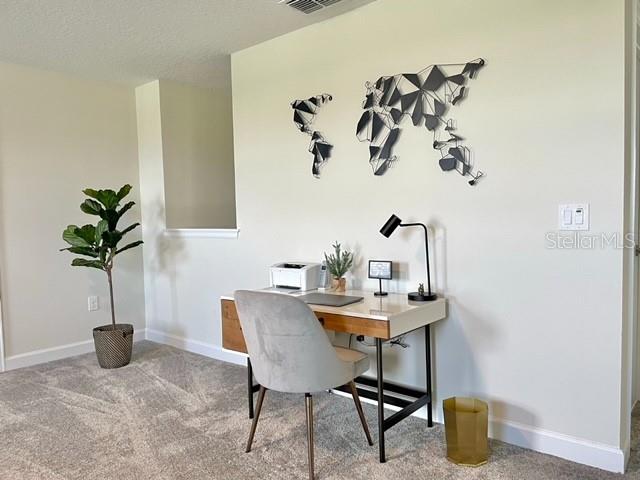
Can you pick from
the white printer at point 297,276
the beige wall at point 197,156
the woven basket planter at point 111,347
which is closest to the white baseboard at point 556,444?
the white printer at point 297,276

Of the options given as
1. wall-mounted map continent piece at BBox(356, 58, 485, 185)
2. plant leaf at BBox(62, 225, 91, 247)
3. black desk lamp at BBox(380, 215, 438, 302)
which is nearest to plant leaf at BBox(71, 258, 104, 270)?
plant leaf at BBox(62, 225, 91, 247)

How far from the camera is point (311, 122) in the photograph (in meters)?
3.01

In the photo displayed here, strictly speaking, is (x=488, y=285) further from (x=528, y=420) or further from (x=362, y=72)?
(x=362, y=72)

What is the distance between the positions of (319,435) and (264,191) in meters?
1.67

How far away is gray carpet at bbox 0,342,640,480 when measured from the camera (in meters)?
2.09

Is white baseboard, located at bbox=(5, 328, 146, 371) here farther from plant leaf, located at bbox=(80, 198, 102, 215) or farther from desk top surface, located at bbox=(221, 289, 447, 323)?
desk top surface, located at bbox=(221, 289, 447, 323)

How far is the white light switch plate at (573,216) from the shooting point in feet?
6.73

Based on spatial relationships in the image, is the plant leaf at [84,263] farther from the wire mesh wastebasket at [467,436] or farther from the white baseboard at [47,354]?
the wire mesh wastebasket at [467,436]

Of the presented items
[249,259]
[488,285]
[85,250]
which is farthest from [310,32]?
[85,250]

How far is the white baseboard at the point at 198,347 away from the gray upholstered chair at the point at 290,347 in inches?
57.8

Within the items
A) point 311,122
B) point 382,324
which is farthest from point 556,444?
point 311,122

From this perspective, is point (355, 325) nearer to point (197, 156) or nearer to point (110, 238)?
point (110, 238)

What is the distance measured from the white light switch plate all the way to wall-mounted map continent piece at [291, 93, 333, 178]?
1369 millimetres

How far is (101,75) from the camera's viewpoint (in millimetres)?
3943
